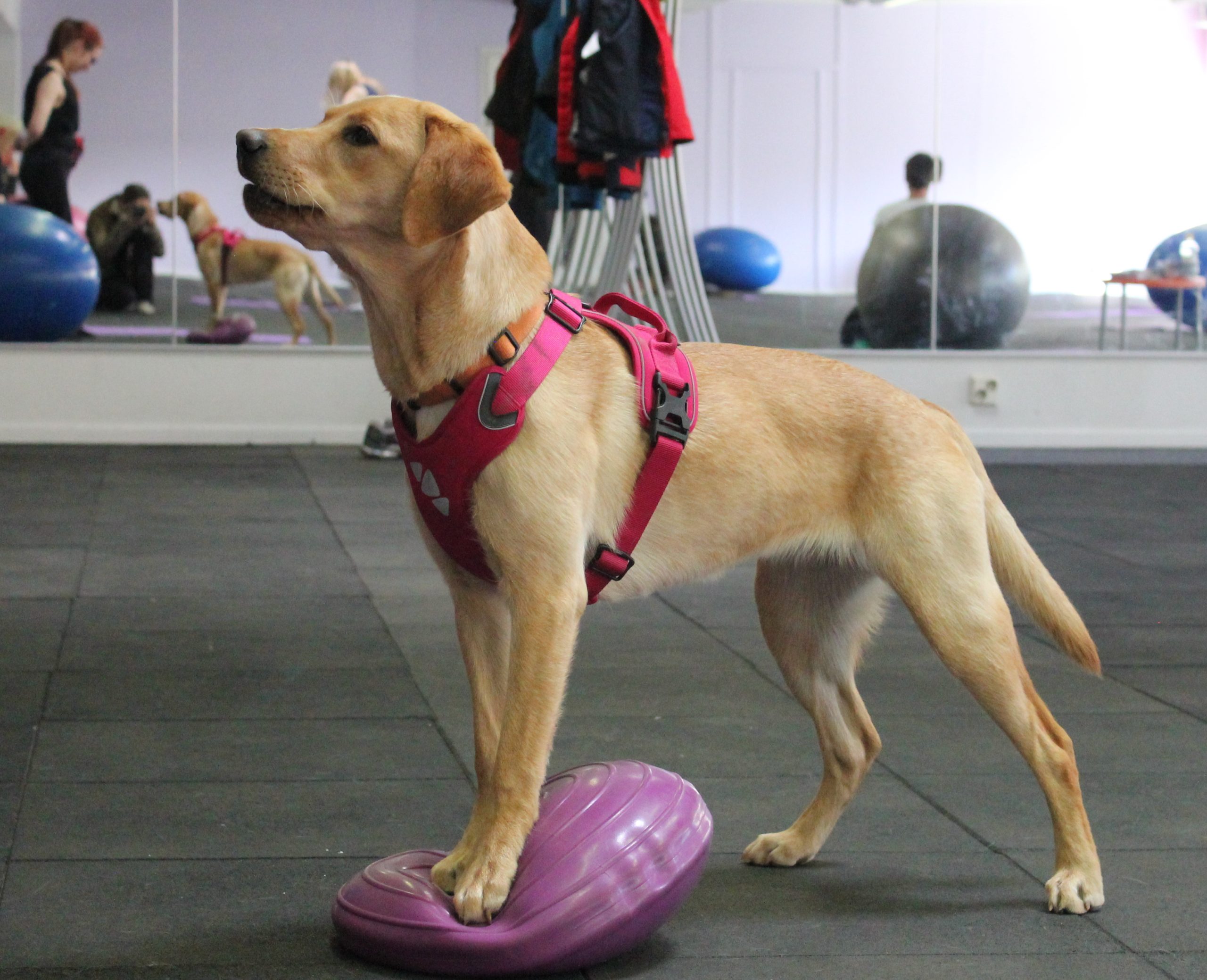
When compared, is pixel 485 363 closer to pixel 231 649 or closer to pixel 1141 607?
pixel 231 649

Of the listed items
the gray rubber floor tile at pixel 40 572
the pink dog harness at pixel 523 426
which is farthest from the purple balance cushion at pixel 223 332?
the pink dog harness at pixel 523 426

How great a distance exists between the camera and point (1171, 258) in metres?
10.7

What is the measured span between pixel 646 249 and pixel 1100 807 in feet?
22.1

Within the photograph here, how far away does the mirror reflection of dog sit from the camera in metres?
9.54

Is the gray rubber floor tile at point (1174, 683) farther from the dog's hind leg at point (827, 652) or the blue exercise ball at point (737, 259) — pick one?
the blue exercise ball at point (737, 259)

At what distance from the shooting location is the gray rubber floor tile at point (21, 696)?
4039mm

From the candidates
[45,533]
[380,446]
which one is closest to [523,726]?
[45,533]

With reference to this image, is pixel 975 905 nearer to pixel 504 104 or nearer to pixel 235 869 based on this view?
pixel 235 869

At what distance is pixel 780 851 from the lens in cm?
311

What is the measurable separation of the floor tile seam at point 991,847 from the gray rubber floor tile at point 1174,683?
3.83ft

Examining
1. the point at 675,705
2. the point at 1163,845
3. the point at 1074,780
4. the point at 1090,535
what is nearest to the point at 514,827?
the point at 1074,780

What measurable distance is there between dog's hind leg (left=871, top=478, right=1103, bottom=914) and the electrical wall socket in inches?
301

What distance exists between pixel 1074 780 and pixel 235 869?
5.59ft

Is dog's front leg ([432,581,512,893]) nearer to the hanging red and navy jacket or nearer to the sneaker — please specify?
the hanging red and navy jacket
